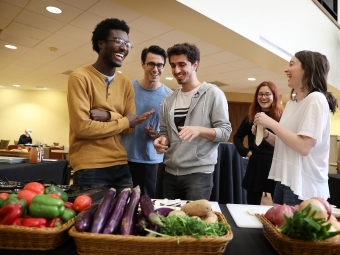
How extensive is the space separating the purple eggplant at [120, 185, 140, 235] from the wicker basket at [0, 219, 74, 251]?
17 centimetres

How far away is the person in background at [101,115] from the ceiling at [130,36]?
1679mm

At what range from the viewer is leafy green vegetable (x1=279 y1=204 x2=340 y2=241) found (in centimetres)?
74

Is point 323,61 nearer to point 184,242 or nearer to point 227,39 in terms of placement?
point 184,242

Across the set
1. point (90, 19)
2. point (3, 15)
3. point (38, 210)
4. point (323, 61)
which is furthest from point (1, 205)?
point (3, 15)

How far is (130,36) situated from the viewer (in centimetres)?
444

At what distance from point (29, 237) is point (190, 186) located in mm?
934

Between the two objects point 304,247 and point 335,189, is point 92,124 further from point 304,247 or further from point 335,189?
point 335,189

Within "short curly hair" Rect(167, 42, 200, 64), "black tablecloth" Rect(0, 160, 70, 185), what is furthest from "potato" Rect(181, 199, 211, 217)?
"black tablecloth" Rect(0, 160, 70, 185)

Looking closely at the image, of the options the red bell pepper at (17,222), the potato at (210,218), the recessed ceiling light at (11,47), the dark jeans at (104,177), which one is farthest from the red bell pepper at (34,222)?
the recessed ceiling light at (11,47)

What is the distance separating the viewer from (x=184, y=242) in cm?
72

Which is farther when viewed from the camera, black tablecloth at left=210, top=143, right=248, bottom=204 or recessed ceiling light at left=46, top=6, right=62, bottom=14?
recessed ceiling light at left=46, top=6, right=62, bottom=14

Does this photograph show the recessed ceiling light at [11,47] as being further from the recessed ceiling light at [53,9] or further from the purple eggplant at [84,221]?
the purple eggplant at [84,221]

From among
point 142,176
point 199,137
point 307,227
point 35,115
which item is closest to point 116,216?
point 307,227

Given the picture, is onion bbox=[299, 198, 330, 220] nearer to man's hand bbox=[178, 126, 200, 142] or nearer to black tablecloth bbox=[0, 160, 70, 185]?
man's hand bbox=[178, 126, 200, 142]
